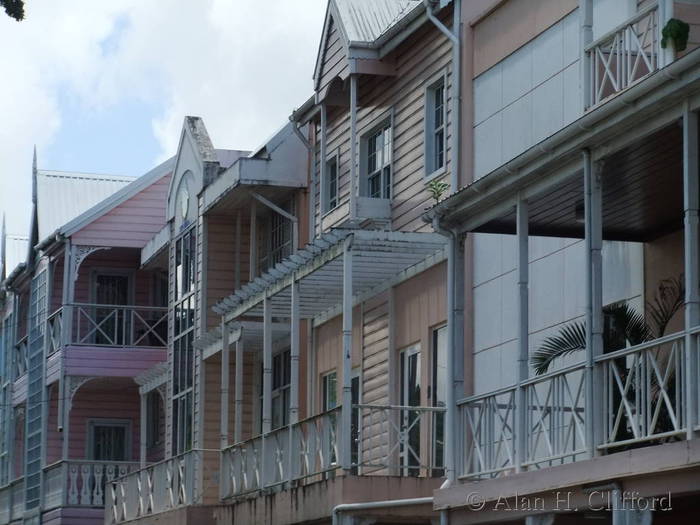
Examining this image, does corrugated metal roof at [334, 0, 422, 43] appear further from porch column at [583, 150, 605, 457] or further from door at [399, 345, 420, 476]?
porch column at [583, 150, 605, 457]

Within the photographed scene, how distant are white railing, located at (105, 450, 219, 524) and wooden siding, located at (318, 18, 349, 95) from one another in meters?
6.63

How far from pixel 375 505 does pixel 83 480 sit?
17940 mm

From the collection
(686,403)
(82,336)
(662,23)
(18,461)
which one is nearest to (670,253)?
(662,23)

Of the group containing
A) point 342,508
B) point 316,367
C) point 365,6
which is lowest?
point 342,508

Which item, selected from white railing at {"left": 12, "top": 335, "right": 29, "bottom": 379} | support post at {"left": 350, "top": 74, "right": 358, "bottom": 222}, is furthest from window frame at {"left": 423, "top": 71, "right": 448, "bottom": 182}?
white railing at {"left": 12, "top": 335, "right": 29, "bottom": 379}

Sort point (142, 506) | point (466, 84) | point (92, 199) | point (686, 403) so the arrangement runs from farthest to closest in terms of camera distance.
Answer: point (92, 199)
point (142, 506)
point (466, 84)
point (686, 403)

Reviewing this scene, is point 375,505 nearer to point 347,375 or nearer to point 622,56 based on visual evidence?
point 347,375

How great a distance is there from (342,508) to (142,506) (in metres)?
11.1

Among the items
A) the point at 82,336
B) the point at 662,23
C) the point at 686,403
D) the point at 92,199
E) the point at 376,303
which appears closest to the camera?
the point at 686,403

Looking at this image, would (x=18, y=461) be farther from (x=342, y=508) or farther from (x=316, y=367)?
(x=342, y=508)

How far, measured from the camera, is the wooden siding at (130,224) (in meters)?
37.0

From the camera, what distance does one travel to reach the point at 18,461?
45719 millimetres

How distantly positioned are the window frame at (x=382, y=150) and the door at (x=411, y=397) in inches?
97.9

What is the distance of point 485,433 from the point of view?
16.7m
